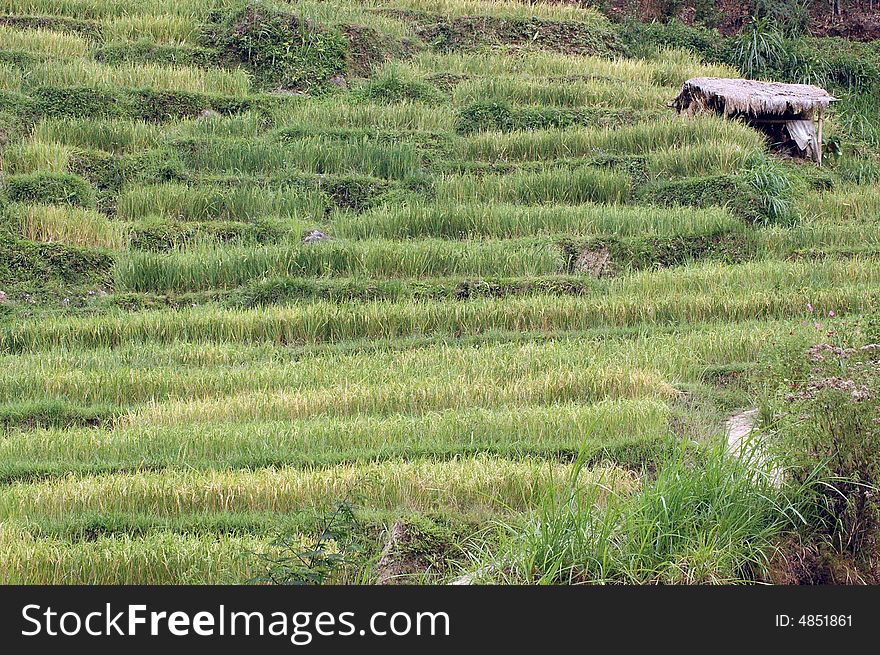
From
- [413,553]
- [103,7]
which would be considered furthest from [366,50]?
[413,553]

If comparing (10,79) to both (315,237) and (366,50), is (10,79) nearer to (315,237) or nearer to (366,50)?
(366,50)

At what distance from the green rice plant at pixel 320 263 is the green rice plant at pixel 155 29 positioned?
616cm

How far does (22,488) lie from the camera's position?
5844 mm

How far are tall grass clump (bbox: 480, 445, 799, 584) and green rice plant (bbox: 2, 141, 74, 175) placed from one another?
822 cm

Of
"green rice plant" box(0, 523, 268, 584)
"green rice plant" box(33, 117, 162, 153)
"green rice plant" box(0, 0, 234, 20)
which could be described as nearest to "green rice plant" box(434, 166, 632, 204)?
"green rice plant" box(33, 117, 162, 153)

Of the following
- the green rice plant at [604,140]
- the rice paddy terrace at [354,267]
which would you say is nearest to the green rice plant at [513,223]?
the rice paddy terrace at [354,267]

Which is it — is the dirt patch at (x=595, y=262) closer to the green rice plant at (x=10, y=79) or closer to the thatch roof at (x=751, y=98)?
the thatch roof at (x=751, y=98)

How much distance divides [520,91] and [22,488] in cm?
1031

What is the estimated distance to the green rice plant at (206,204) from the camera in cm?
1134

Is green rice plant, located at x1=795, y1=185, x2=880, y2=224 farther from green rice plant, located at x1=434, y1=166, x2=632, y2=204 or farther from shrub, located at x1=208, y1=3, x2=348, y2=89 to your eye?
shrub, located at x1=208, y1=3, x2=348, y2=89

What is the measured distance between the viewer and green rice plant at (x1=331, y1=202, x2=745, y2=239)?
1118 centimetres

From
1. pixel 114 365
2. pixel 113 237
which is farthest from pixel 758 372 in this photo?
pixel 113 237

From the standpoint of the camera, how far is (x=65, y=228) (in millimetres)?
10492

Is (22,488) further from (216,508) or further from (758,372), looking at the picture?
(758,372)
